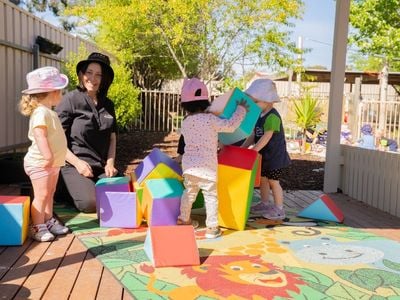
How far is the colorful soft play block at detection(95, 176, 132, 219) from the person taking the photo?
170 inches

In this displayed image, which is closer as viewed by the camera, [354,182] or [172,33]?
[354,182]

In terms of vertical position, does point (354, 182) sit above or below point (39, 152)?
below

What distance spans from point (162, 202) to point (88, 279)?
1.24 m

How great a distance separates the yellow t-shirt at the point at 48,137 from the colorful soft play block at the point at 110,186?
0.57 m

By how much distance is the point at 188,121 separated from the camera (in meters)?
4.07

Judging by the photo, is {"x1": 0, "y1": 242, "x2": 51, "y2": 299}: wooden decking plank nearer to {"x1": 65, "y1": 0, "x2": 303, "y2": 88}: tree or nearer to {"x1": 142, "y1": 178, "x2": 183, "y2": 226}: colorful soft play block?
{"x1": 142, "y1": 178, "x2": 183, "y2": 226}: colorful soft play block

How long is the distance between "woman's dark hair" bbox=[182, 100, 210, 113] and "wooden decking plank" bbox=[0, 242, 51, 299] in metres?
1.60

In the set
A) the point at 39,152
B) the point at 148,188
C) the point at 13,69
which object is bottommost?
the point at 148,188

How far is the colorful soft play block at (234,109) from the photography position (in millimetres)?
4207

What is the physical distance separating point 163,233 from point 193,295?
2.24ft

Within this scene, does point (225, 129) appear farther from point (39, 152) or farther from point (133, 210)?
point (39, 152)

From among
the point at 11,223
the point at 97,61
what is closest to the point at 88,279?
the point at 11,223

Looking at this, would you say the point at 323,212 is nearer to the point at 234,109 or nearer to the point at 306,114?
the point at 234,109

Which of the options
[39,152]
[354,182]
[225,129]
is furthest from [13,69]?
[354,182]
